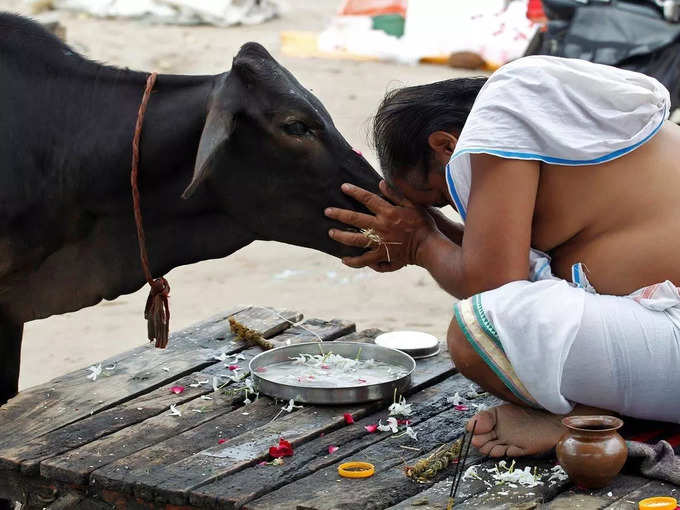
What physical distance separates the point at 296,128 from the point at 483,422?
40.7 inches

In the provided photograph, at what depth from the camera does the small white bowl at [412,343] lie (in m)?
4.18

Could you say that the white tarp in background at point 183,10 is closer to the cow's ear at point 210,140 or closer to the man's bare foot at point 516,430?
the cow's ear at point 210,140

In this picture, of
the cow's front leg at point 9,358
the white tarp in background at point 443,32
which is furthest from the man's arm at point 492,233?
the white tarp in background at point 443,32

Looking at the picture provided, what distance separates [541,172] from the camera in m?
3.13

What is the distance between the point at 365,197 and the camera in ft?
11.7

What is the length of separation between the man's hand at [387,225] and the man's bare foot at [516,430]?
566 mm

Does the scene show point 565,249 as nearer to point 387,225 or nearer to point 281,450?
point 387,225

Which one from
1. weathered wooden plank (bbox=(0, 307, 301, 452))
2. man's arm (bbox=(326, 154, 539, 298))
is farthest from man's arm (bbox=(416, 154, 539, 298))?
weathered wooden plank (bbox=(0, 307, 301, 452))

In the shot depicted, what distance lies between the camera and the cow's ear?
328 centimetres

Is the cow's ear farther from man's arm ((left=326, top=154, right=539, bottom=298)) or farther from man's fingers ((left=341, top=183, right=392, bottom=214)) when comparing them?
man's arm ((left=326, top=154, right=539, bottom=298))

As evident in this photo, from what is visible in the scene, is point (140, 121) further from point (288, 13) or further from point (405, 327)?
Answer: point (288, 13)

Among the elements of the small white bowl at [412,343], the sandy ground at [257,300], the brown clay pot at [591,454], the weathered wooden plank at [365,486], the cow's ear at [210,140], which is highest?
the cow's ear at [210,140]

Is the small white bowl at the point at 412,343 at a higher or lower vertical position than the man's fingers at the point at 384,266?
lower

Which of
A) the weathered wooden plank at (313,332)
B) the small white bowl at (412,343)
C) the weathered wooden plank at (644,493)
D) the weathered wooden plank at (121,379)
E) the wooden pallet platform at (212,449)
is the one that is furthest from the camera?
the weathered wooden plank at (313,332)
